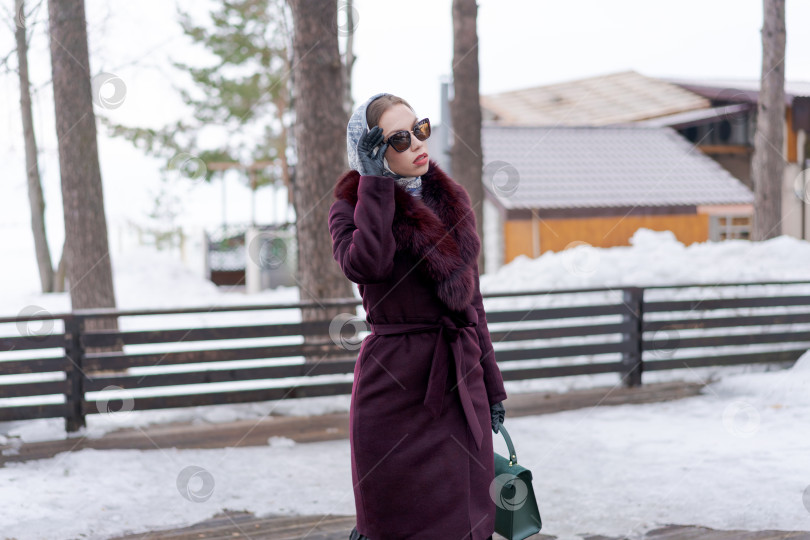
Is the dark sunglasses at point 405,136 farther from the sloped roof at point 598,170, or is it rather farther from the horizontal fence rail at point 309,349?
the sloped roof at point 598,170

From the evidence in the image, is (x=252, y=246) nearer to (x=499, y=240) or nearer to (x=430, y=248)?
(x=499, y=240)

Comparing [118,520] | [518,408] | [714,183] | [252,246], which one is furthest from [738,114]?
[118,520]

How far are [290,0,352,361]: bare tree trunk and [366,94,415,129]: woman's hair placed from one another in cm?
469

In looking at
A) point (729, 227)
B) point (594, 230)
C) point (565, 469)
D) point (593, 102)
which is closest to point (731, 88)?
point (729, 227)

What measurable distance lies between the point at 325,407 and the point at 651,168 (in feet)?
56.4

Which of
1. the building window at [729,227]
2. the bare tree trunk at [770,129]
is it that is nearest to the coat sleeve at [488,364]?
the bare tree trunk at [770,129]

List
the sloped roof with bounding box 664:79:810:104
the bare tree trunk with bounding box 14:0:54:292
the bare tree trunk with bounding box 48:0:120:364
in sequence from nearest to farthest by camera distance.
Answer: the bare tree trunk with bounding box 48:0:120:364 → the bare tree trunk with bounding box 14:0:54:292 → the sloped roof with bounding box 664:79:810:104

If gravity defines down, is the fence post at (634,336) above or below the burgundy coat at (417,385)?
below

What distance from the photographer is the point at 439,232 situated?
9.32 ft

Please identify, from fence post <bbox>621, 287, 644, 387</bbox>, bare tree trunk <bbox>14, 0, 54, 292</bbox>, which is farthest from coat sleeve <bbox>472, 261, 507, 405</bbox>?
bare tree trunk <bbox>14, 0, 54, 292</bbox>

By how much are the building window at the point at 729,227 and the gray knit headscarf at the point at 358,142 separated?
68.3 ft

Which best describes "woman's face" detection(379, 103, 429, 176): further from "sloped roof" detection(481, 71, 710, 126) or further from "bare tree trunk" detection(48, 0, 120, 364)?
"sloped roof" detection(481, 71, 710, 126)

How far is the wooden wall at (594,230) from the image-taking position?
1928 cm

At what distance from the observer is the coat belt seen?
2789 millimetres
